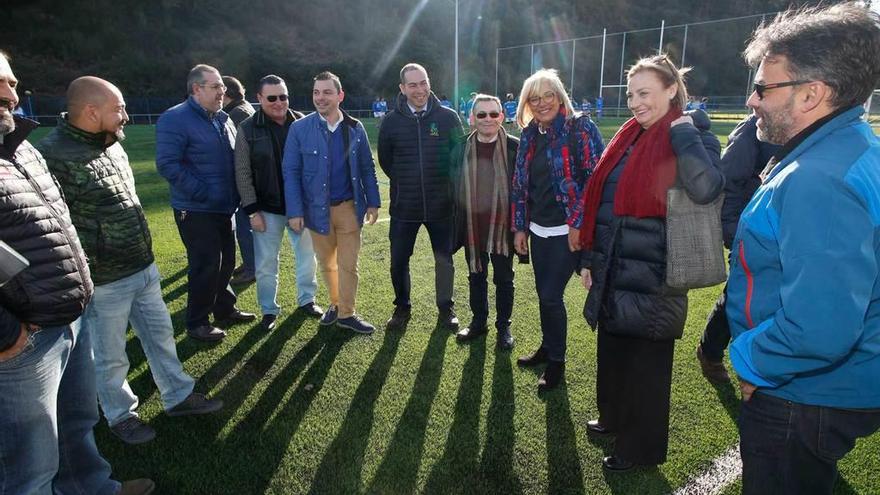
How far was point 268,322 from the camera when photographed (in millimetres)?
4414

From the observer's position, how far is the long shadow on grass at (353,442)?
8.68ft

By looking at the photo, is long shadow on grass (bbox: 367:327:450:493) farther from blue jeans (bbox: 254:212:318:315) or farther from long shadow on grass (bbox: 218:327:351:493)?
blue jeans (bbox: 254:212:318:315)

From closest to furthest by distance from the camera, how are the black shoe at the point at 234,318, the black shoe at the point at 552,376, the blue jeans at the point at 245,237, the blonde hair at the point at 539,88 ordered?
the blonde hair at the point at 539,88 < the black shoe at the point at 552,376 < the black shoe at the point at 234,318 < the blue jeans at the point at 245,237

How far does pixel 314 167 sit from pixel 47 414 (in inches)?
101

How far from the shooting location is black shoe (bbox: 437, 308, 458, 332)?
4375mm

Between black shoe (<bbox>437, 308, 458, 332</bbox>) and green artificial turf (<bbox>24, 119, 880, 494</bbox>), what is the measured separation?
0.38 ft

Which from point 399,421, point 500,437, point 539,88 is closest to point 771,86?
point 539,88

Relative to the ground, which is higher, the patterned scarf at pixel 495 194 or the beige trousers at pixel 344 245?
the patterned scarf at pixel 495 194

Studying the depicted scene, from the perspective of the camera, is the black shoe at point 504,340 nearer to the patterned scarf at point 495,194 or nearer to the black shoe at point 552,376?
the black shoe at point 552,376

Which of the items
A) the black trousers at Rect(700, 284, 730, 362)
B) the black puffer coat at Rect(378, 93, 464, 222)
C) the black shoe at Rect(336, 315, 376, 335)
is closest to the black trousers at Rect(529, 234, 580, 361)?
the black trousers at Rect(700, 284, 730, 362)

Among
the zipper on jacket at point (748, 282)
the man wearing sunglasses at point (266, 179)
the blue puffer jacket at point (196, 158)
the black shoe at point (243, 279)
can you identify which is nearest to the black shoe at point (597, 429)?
the zipper on jacket at point (748, 282)

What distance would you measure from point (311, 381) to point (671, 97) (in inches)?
109

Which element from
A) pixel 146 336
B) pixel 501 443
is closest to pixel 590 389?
pixel 501 443

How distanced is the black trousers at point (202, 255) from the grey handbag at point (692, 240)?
330 centimetres
